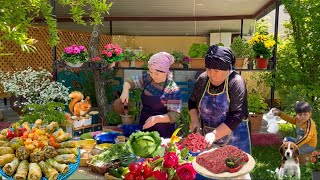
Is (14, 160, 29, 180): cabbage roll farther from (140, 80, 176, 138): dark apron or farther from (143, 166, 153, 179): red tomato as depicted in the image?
(140, 80, 176, 138): dark apron

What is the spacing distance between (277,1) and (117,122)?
4.06 meters

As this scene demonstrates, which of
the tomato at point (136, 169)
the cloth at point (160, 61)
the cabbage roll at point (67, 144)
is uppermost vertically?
the cloth at point (160, 61)

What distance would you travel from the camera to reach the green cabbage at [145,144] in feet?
8.91

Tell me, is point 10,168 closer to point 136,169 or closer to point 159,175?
point 136,169

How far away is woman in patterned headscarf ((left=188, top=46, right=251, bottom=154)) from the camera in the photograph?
2.81m

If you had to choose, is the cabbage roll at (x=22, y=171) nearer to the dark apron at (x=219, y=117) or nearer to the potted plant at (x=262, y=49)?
the dark apron at (x=219, y=117)

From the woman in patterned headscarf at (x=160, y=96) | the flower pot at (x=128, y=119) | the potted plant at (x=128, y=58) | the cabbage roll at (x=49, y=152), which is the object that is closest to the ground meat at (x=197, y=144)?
the woman in patterned headscarf at (x=160, y=96)

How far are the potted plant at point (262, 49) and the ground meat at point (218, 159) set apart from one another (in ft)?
15.6

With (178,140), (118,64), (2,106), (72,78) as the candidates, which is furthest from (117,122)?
(2,106)

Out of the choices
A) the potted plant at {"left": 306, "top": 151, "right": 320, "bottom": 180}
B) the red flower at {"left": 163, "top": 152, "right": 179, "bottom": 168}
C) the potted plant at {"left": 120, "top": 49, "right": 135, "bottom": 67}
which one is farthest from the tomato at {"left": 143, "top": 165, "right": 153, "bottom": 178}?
the potted plant at {"left": 120, "top": 49, "right": 135, "bottom": 67}

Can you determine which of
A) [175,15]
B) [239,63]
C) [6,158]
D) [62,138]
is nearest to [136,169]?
[62,138]

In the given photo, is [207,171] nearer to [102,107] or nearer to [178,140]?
[178,140]

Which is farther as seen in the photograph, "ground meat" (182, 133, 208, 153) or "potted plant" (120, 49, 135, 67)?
"potted plant" (120, 49, 135, 67)

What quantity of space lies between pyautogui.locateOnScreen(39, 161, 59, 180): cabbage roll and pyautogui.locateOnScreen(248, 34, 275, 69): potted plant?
5304 millimetres
